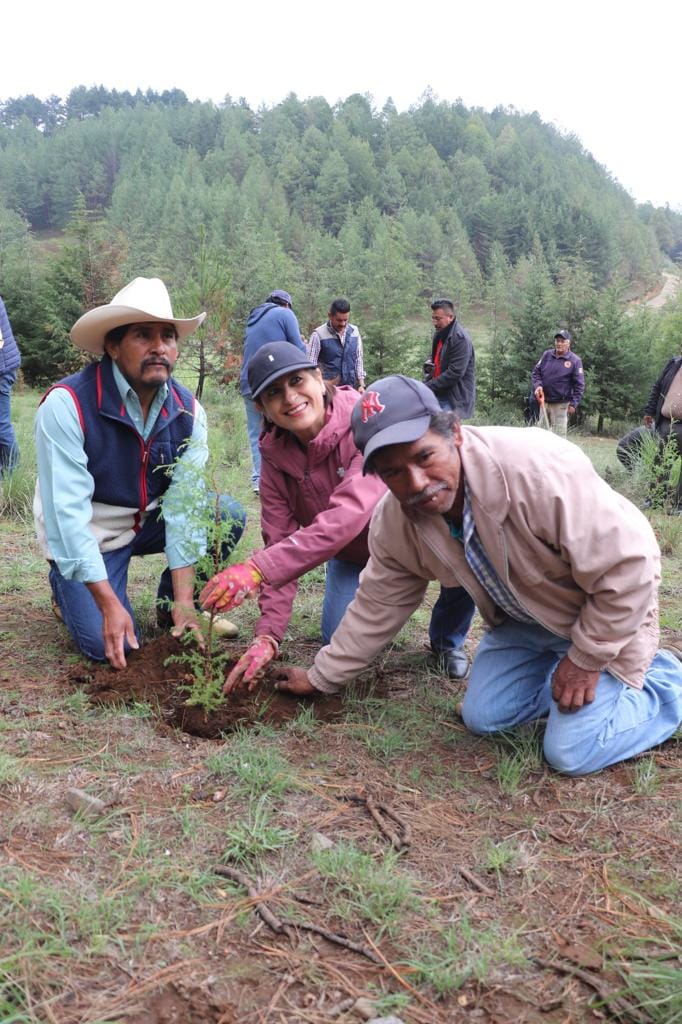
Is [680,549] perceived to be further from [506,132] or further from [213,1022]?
[506,132]

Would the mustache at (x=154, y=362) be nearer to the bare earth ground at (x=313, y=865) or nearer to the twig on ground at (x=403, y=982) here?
the bare earth ground at (x=313, y=865)

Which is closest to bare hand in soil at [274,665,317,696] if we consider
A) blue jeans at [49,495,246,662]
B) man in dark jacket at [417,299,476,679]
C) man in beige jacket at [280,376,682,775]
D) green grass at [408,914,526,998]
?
man in beige jacket at [280,376,682,775]

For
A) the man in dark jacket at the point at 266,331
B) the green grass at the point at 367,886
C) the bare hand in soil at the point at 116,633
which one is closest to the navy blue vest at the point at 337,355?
the man in dark jacket at the point at 266,331

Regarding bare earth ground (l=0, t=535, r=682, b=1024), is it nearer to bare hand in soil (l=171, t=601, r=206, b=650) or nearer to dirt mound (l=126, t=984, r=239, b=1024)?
dirt mound (l=126, t=984, r=239, b=1024)

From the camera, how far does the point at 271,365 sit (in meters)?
3.01

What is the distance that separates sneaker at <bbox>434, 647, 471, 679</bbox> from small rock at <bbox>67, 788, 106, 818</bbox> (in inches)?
68.6

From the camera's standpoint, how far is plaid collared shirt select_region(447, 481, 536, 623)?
8.18ft

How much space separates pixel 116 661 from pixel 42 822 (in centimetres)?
97

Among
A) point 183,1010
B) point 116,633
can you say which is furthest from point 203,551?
point 183,1010

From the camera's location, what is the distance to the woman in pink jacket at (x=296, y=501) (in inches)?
118

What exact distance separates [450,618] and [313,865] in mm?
1603

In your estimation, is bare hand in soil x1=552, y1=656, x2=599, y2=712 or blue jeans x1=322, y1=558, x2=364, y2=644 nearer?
bare hand in soil x1=552, y1=656, x2=599, y2=712

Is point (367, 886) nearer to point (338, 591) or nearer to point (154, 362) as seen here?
point (338, 591)

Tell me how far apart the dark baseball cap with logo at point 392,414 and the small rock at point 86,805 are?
4.39ft
